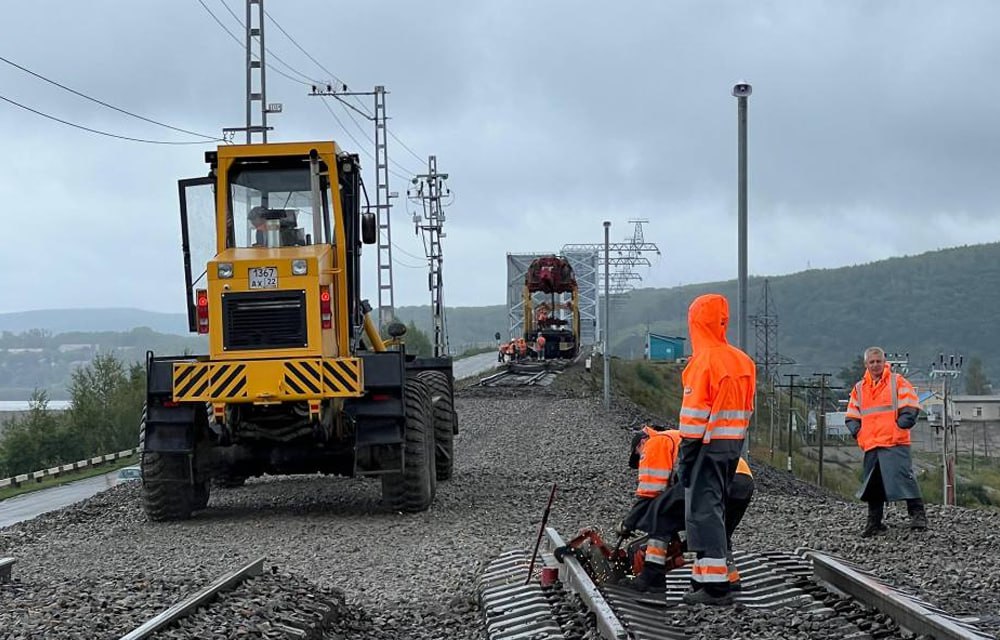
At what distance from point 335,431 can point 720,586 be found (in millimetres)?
7266

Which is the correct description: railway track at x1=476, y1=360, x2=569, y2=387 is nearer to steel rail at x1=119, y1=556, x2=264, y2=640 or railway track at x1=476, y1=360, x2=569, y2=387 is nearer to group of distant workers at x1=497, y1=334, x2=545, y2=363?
group of distant workers at x1=497, y1=334, x2=545, y2=363

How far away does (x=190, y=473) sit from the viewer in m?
14.3

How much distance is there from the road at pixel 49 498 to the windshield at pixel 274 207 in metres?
18.2

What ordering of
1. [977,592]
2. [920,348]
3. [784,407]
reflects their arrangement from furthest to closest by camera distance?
[920,348] < [784,407] < [977,592]

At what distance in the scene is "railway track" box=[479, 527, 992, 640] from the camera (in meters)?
6.86

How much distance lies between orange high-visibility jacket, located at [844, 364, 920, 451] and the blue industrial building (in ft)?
232

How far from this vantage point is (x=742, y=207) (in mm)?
13641

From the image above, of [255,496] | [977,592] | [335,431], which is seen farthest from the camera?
[255,496]

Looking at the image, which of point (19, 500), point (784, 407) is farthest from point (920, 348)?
point (19, 500)

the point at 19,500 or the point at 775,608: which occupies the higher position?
the point at 775,608

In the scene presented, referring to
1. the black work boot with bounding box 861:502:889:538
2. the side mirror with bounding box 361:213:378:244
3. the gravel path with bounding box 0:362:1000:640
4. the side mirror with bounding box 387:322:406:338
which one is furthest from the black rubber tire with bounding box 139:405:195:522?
the black work boot with bounding box 861:502:889:538

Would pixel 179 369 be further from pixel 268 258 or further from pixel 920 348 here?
pixel 920 348

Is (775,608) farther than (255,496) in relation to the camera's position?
No

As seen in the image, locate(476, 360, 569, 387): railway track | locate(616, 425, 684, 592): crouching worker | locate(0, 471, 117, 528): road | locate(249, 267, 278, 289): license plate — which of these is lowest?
locate(0, 471, 117, 528): road
